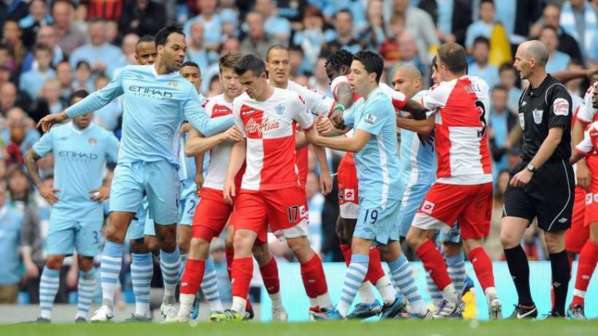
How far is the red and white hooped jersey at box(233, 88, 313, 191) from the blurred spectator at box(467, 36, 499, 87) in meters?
10.5

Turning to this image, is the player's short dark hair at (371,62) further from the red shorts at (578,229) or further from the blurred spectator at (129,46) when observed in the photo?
the blurred spectator at (129,46)

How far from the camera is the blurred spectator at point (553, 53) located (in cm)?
2716

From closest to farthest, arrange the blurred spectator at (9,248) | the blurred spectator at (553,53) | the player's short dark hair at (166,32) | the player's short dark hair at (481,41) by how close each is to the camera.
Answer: the player's short dark hair at (166,32) → the blurred spectator at (9,248) → the blurred spectator at (553,53) → the player's short dark hair at (481,41)

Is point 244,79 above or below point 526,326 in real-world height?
above

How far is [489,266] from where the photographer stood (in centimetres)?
1819

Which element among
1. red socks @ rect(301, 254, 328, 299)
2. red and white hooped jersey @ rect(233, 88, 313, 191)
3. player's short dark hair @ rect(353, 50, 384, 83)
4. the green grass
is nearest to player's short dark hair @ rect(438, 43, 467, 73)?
player's short dark hair @ rect(353, 50, 384, 83)

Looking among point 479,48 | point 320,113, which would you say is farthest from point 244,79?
point 479,48

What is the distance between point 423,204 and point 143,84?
313cm

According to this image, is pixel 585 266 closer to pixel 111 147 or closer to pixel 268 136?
pixel 268 136

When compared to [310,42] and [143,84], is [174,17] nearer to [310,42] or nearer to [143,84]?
[310,42]

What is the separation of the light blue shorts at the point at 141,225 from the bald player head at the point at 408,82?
3033 millimetres

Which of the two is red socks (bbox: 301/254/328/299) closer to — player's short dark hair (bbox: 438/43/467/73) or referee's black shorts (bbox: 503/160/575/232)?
referee's black shorts (bbox: 503/160/575/232)

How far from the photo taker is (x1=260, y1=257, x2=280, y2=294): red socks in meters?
18.3

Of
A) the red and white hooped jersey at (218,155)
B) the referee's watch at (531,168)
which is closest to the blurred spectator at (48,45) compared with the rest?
the red and white hooped jersey at (218,155)
